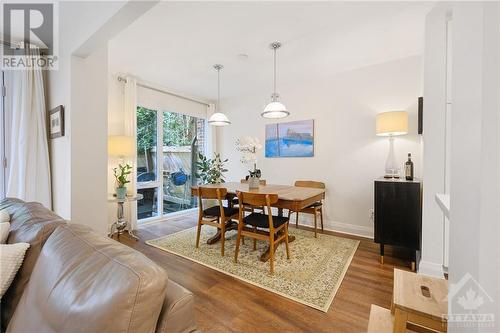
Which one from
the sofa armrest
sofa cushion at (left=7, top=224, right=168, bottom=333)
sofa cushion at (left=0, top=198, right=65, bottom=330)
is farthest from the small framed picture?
the sofa armrest

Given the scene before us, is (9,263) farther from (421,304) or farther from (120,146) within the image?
(120,146)

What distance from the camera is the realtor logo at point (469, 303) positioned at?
0.50m

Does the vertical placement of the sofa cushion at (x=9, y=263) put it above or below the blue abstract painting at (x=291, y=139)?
below

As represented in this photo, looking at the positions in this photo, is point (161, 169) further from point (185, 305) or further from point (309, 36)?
point (185, 305)

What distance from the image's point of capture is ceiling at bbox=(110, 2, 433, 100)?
6.82ft

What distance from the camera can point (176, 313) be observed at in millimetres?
663

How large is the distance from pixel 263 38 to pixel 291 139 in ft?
6.32

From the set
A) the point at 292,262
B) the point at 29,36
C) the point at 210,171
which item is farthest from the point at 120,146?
the point at 292,262

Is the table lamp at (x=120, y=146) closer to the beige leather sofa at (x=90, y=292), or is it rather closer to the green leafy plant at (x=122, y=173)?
the green leafy plant at (x=122, y=173)

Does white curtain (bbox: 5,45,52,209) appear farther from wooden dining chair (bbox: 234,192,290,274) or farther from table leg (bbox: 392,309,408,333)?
table leg (bbox: 392,309,408,333)

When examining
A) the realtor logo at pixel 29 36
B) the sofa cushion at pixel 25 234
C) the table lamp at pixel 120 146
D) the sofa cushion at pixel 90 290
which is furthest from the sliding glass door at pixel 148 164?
the sofa cushion at pixel 90 290

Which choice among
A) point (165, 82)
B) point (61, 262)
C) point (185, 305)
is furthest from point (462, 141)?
point (165, 82)

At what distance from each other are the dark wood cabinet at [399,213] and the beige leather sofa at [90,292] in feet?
8.15

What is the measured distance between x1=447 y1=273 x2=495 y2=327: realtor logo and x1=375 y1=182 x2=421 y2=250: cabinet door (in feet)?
6.75
